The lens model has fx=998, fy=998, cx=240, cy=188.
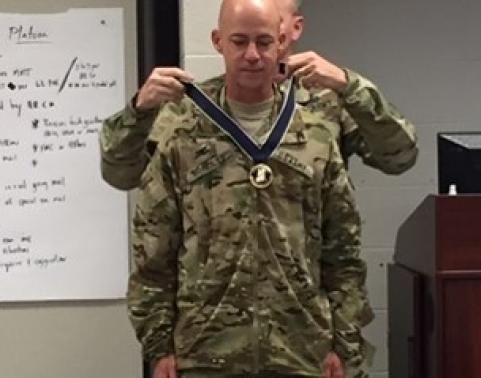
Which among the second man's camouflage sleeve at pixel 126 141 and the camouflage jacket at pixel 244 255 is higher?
the second man's camouflage sleeve at pixel 126 141

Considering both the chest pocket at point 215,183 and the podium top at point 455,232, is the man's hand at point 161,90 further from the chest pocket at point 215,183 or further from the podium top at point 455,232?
the podium top at point 455,232

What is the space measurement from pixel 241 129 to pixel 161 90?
0.53ft

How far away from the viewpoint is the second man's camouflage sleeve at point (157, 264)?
1.82m

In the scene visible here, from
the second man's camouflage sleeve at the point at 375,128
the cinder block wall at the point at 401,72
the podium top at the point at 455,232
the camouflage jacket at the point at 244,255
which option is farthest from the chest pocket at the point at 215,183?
the cinder block wall at the point at 401,72

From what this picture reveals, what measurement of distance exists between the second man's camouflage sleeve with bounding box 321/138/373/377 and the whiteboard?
0.92m

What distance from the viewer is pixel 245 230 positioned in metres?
1.77

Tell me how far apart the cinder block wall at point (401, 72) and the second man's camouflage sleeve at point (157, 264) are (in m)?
1.68

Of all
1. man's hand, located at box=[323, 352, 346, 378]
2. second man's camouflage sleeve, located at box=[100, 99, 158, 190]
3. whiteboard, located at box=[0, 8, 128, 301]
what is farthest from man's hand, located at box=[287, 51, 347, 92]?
whiteboard, located at box=[0, 8, 128, 301]

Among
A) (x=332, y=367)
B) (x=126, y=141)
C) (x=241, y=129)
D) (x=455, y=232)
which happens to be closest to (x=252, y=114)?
(x=241, y=129)

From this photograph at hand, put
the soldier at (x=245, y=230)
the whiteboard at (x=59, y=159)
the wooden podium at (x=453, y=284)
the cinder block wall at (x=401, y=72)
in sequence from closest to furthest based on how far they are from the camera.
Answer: the soldier at (x=245, y=230)
the wooden podium at (x=453, y=284)
the whiteboard at (x=59, y=159)
the cinder block wall at (x=401, y=72)

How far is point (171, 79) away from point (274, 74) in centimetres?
19

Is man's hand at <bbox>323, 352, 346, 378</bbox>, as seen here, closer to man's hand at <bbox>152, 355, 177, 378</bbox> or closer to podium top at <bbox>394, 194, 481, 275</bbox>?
man's hand at <bbox>152, 355, 177, 378</bbox>

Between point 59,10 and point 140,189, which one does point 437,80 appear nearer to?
point 59,10

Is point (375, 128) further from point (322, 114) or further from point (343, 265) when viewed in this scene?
point (343, 265)
